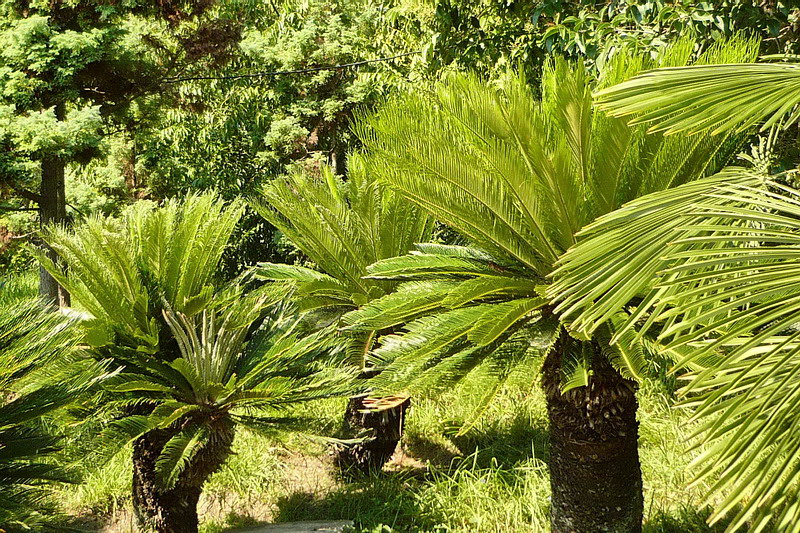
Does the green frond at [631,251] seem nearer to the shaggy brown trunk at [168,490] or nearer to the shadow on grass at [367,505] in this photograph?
the shaggy brown trunk at [168,490]

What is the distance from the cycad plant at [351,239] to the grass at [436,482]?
548mm

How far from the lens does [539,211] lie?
3205mm

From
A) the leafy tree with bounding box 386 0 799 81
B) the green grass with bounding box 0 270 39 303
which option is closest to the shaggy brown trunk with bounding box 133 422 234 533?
the leafy tree with bounding box 386 0 799 81

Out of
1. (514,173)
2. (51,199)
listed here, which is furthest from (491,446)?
(51,199)

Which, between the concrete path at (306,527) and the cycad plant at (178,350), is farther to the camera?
the concrete path at (306,527)

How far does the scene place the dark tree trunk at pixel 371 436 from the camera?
17.8ft

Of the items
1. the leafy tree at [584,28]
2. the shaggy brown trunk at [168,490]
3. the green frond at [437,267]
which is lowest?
the shaggy brown trunk at [168,490]

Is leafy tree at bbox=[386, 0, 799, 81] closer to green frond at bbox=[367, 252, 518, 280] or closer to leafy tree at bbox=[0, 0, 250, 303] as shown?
green frond at bbox=[367, 252, 518, 280]

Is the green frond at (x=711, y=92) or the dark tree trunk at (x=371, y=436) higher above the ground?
the green frond at (x=711, y=92)

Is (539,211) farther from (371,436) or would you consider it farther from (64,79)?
(64,79)

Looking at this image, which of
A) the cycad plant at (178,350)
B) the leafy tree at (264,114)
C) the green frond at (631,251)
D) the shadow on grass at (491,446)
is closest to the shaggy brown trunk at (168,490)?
the cycad plant at (178,350)

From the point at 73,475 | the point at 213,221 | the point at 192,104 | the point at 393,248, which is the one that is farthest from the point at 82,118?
the point at 73,475

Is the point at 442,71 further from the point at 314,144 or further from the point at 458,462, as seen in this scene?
the point at 314,144

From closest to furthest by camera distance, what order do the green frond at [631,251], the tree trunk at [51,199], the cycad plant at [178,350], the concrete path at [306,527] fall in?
the green frond at [631,251] → the cycad plant at [178,350] → the concrete path at [306,527] → the tree trunk at [51,199]
